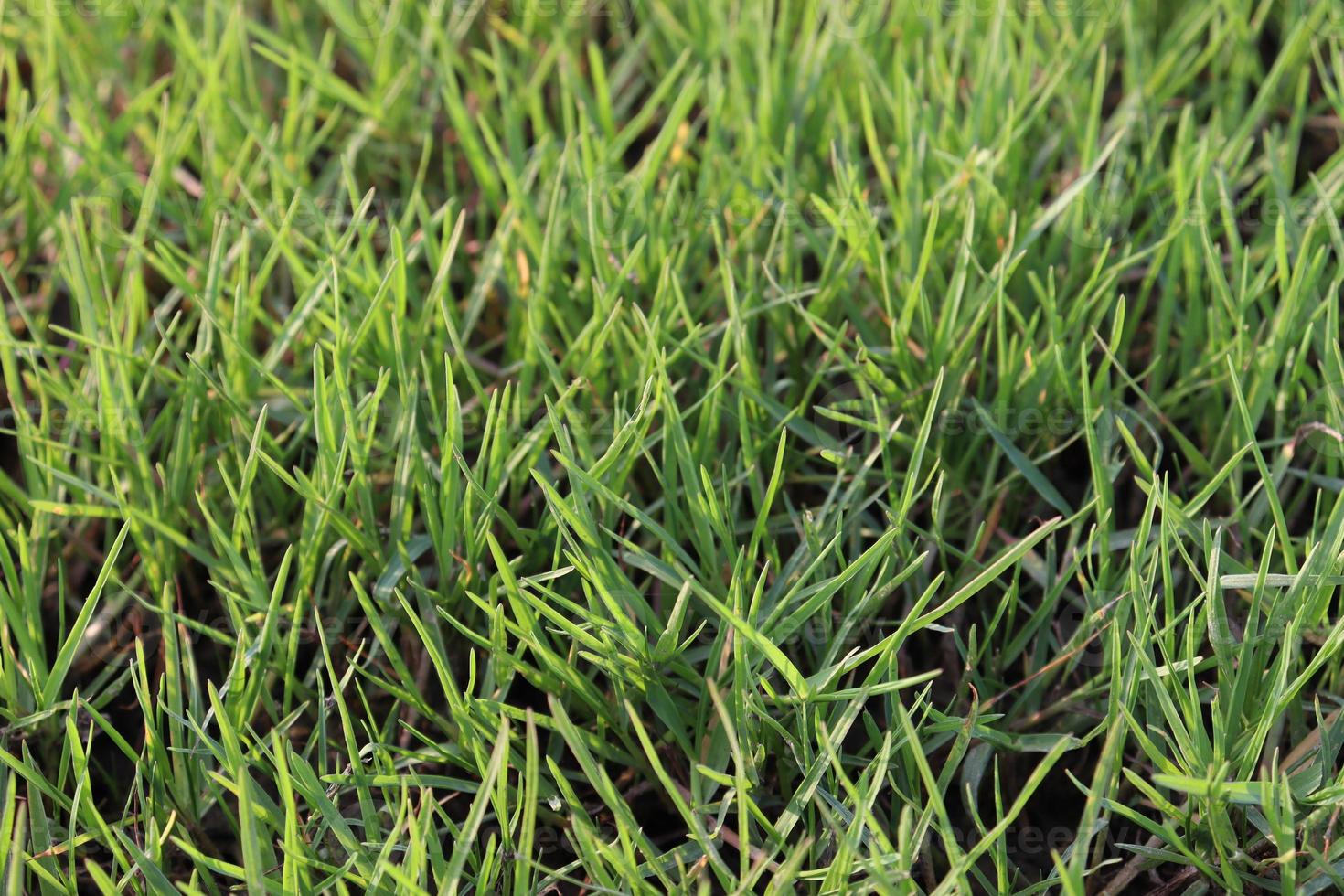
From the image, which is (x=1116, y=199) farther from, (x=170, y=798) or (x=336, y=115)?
(x=170, y=798)

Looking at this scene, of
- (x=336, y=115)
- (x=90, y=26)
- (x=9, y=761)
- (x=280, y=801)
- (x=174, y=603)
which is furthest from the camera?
(x=90, y=26)

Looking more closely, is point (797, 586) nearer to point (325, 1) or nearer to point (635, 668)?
point (635, 668)

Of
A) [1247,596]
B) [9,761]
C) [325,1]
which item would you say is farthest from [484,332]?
[1247,596]

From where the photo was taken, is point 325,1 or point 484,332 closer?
point 484,332

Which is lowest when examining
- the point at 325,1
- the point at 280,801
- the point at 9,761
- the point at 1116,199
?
the point at 280,801

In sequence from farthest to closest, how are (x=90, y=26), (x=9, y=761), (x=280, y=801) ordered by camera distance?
1. (x=90, y=26)
2. (x=280, y=801)
3. (x=9, y=761)

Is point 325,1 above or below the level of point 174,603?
above
